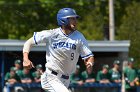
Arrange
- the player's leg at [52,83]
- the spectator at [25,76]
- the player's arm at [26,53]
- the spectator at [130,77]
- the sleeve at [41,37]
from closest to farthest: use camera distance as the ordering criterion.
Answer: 1. the player's arm at [26,53]
2. the player's leg at [52,83]
3. the sleeve at [41,37]
4. the spectator at [25,76]
5. the spectator at [130,77]

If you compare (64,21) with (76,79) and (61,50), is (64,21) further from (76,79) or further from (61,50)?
(76,79)

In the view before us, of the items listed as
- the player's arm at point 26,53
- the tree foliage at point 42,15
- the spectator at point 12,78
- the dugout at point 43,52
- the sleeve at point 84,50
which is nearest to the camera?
the player's arm at point 26,53

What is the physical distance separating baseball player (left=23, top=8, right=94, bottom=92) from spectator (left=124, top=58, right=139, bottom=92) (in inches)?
327

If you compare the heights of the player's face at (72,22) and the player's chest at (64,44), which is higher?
the player's face at (72,22)

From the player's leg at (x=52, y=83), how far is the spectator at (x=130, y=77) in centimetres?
841

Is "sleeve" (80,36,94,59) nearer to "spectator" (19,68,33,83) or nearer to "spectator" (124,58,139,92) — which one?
"spectator" (19,68,33,83)

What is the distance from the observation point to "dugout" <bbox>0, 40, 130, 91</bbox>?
19766 mm

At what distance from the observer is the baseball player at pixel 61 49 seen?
9195 mm

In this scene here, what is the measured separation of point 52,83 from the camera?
9172 mm

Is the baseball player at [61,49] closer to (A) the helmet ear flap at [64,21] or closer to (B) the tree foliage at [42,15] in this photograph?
(A) the helmet ear flap at [64,21]

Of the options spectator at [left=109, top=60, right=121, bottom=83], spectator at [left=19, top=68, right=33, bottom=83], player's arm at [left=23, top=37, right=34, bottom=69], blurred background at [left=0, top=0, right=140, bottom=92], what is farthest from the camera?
blurred background at [left=0, top=0, right=140, bottom=92]

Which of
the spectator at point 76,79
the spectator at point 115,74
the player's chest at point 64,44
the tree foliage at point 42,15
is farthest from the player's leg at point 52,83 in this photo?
the tree foliage at point 42,15

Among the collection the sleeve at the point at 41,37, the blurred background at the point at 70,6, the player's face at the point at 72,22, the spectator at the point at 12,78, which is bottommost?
the blurred background at the point at 70,6

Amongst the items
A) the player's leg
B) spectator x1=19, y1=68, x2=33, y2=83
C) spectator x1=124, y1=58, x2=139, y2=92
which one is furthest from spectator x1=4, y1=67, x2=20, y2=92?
the player's leg
